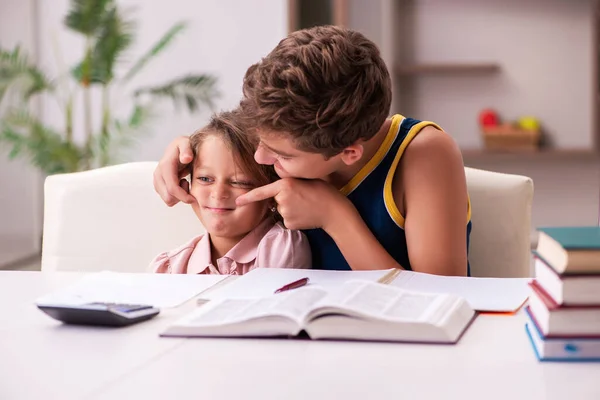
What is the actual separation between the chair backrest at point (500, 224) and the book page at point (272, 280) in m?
0.41

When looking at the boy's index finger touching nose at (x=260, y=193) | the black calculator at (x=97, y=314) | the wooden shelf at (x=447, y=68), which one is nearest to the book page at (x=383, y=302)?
the black calculator at (x=97, y=314)

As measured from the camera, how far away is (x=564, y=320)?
95 cm

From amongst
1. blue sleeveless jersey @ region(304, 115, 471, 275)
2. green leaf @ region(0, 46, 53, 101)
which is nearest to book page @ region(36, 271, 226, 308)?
blue sleeveless jersey @ region(304, 115, 471, 275)

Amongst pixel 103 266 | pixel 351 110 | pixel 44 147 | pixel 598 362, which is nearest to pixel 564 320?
pixel 598 362

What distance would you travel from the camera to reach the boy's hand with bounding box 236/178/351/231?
63.7 inches

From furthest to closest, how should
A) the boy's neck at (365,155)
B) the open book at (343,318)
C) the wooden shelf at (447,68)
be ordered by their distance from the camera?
the wooden shelf at (447,68)
the boy's neck at (365,155)
the open book at (343,318)

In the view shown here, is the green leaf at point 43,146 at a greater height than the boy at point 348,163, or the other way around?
the green leaf at point 43,146

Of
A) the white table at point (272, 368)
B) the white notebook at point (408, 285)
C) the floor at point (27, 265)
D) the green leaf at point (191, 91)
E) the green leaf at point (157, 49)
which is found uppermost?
the green leaf at point (157, 49)

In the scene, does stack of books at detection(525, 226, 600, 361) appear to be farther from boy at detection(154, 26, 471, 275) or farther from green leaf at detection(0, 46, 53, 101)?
green leaf at detection(0, 46, 53, 101)

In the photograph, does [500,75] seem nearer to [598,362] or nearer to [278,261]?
[278,261]

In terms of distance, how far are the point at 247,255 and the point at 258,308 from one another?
654 millimetres

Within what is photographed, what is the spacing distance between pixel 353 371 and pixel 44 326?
0.46 metres

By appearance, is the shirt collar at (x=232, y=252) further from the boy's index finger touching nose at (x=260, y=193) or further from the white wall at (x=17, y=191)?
the white wall at (x=17, y=191)

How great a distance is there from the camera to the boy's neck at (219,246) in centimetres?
177
